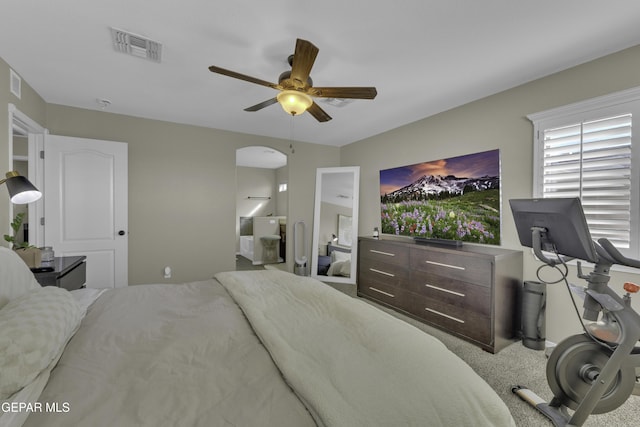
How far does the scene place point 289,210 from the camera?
4754 millimetres

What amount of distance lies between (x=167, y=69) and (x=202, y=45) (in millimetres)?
561

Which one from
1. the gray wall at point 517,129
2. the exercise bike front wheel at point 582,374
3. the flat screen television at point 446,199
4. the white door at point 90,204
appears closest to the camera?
the exercise bike front wheel at point 582,374

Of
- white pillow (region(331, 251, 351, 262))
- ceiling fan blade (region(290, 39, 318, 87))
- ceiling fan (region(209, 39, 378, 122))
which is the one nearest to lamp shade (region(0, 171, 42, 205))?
ceiling fan (region(209, 39, 378, 122))

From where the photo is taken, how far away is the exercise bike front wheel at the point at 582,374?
156 cm

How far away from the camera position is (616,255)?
1.46m

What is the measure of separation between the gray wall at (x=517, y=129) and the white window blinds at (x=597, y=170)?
0.70 ft

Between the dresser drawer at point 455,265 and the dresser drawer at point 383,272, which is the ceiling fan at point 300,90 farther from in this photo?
the dresser drawer at point 383,272

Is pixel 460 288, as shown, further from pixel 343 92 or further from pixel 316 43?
pixel 316 43

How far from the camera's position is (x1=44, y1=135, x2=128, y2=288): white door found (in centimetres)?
310

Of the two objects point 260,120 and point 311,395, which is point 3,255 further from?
point 260,120

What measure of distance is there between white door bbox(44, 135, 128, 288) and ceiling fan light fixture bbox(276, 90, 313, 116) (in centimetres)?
250

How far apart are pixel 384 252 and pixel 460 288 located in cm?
103

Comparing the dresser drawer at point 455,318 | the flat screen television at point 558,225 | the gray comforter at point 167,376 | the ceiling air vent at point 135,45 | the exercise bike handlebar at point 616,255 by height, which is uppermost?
the ceiling air vent at point 135,45

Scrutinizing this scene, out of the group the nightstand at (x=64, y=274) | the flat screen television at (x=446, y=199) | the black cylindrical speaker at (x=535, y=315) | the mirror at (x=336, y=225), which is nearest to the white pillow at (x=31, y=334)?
the nightstand at (x=64, y=274)
